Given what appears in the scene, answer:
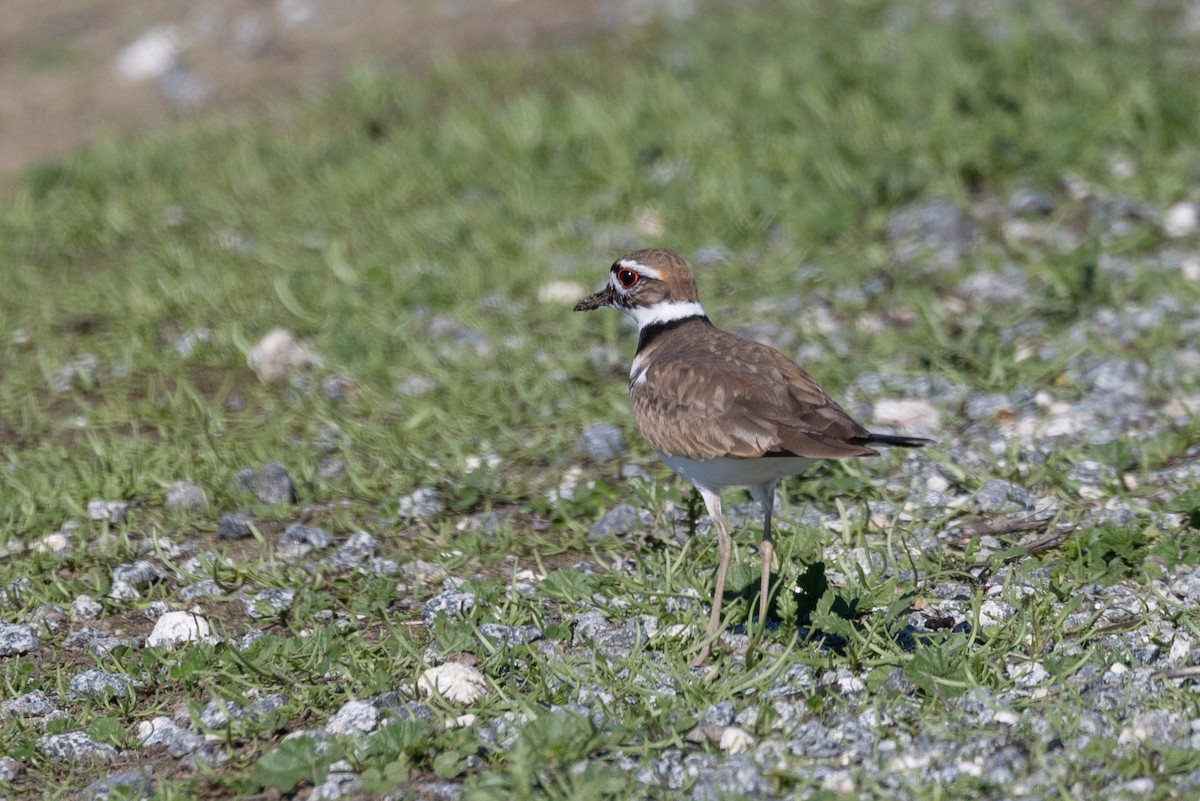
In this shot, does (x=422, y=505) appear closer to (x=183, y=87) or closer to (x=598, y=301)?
(x=598, y=301)

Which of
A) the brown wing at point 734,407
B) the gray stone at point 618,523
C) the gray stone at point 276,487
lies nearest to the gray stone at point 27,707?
the gray stone at point 276,487

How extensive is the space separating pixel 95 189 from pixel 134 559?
18.4 ft

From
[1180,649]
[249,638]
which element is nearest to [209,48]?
[249,638]

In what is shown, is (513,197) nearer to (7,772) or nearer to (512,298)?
(512,298)

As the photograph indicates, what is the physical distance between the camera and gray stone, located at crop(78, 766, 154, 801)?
4613 millimetres

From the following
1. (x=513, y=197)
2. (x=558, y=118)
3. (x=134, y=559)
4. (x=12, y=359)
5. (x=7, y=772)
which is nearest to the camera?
(x=7, y=772)

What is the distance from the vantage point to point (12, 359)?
859 centimetres

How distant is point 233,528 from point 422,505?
86cm

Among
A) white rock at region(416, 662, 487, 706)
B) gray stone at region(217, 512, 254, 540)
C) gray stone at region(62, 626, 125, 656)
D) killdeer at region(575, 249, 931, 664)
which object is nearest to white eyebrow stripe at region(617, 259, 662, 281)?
A: killdeer at region(575, 249, 931, 664)

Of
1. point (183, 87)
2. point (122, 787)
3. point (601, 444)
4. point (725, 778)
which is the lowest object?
point (601, 444)

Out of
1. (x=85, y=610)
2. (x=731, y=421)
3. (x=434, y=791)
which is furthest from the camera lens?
(x=85, y=610)

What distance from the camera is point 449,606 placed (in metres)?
5.75

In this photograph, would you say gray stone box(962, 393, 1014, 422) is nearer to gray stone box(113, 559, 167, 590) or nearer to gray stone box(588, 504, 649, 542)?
gray stone box(588, 504, 649, 542)

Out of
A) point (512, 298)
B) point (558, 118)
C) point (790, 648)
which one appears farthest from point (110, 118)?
point (790, 648)
